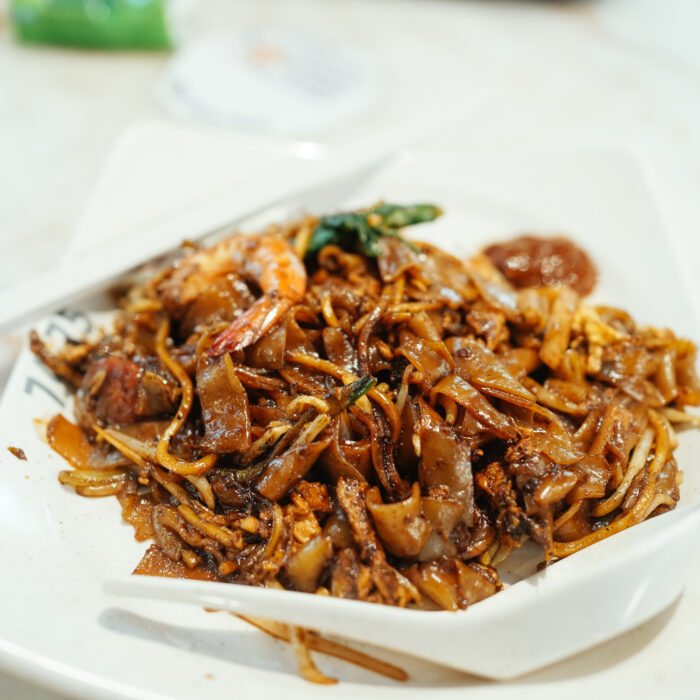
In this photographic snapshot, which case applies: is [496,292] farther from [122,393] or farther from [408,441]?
[122,393]

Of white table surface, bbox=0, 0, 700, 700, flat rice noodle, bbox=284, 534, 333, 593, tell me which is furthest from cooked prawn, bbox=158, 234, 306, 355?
white table surface, bbox=0, 0, 700, 700

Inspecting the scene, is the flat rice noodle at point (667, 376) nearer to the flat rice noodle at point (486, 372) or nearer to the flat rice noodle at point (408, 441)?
the flat rice noodle at point (486, 372)

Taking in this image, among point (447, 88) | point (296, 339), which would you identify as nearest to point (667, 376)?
point (296, 339)

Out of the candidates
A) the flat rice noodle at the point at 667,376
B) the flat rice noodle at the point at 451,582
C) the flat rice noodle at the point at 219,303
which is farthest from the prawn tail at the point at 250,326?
the flat rice noodle at the point at 667,376

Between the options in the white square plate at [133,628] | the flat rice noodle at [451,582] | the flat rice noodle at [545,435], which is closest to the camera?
the white square plate at [133,628]

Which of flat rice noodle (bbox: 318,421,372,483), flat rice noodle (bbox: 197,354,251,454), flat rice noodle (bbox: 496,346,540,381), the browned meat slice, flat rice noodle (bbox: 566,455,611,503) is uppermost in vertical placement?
flat rice noodle (bbox: 496,346,540,381)

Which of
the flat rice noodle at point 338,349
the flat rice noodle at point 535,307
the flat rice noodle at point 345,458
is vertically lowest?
the flat rice noodle at point 345,458

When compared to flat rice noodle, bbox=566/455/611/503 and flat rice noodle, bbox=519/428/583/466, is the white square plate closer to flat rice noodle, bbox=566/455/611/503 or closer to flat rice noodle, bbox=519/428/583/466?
flat rice noodle, bbox=566/455/611/503
